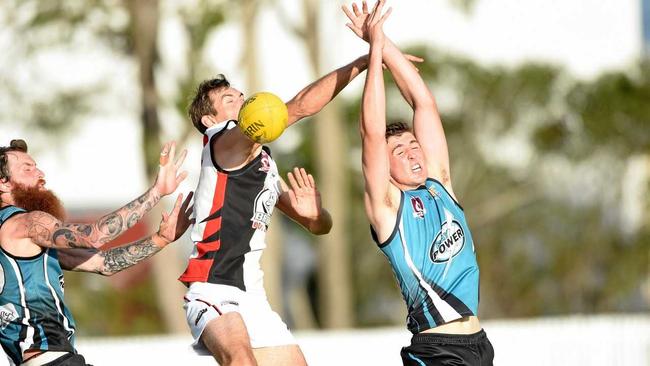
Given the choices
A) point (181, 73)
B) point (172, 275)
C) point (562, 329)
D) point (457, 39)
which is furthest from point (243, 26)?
point (562, 329)

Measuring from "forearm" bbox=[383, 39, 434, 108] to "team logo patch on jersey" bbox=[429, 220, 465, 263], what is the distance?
0.77 metres

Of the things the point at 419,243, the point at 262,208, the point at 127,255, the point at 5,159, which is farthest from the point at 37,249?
the point at 419,243

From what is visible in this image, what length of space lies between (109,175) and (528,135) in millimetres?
8308

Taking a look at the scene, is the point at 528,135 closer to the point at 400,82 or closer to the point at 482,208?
the point at 482,208

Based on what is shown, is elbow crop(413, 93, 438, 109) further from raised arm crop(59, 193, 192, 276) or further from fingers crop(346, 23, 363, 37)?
raised arm crop(59, 193, 192, 276)

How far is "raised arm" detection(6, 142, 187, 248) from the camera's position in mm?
6910

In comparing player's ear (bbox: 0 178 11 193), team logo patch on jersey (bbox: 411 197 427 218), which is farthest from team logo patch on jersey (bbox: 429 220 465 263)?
player's ear (bbox: 0 178 11 193)

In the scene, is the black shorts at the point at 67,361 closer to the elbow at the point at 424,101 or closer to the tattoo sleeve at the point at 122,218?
the tattoo sleeve at the point at 122,218

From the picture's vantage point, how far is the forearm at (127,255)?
7.61 metres

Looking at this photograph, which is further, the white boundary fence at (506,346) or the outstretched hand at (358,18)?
the white boundary fence at (506,346)

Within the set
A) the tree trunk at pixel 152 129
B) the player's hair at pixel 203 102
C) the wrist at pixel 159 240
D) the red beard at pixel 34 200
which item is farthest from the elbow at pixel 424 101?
the tree trunk at pixel 152 129

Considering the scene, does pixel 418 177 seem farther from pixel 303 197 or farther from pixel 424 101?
pixel 303 197

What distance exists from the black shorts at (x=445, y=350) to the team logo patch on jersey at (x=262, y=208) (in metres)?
1.09

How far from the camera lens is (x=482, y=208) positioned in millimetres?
25953
